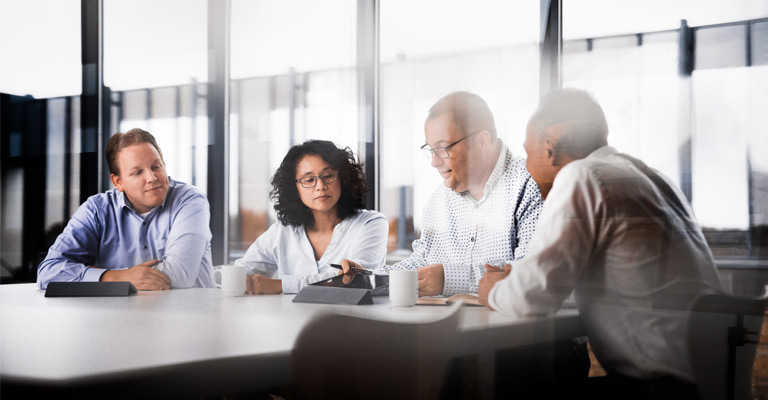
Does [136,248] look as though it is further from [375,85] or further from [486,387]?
[486,387]

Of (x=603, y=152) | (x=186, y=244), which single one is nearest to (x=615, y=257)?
(x=603, y=152)

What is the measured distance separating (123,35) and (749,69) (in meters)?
1.98

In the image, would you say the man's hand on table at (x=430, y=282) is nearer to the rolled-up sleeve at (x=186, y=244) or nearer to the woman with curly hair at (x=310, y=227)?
the woman with curly hair at (x=310, y=227)

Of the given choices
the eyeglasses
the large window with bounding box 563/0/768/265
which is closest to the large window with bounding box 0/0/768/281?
the large window with bounding box 563/0/768/265

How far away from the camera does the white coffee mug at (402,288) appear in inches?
56.2

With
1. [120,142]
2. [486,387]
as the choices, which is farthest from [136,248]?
[486,387]

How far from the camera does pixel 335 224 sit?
1842mm

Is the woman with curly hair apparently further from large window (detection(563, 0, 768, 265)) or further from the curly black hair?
large window (detection(563, 0, 768, 265))

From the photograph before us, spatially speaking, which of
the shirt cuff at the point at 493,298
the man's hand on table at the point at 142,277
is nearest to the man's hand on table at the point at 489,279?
the shirt cuff at the point at 493,298

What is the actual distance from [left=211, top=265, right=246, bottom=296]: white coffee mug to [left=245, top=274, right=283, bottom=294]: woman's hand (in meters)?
Result: 0.02

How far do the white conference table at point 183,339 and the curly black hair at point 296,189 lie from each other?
0.28 metres

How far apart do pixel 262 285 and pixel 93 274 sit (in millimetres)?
694

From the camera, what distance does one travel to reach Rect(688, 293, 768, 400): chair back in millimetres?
960

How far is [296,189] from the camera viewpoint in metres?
1.76
